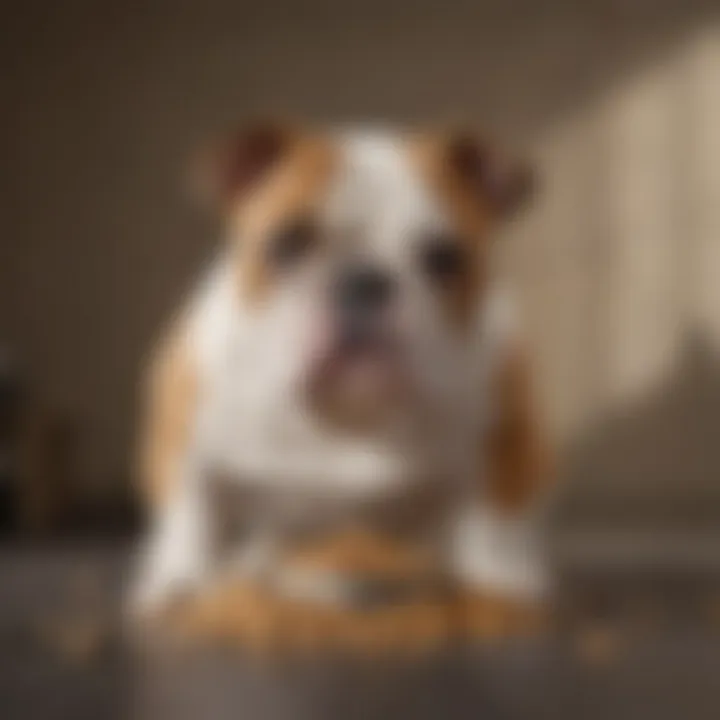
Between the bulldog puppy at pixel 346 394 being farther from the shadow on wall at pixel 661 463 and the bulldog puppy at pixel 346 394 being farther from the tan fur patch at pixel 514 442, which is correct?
the shadow on wall at pixel 661 463

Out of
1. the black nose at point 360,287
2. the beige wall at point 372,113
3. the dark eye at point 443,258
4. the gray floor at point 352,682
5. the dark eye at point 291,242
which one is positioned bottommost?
the gray floor at point 352,682

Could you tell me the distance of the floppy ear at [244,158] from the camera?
81 cm

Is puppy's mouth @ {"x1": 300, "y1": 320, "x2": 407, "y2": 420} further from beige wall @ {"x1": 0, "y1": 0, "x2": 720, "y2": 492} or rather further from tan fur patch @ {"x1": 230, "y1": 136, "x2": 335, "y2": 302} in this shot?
beige wall @ {"x1": 0, "y1": 0, "x2": 720, "y2": 492}

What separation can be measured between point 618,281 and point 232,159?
0.36 metres

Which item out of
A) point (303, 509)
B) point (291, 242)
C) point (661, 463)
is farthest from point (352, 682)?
point (661, 463)

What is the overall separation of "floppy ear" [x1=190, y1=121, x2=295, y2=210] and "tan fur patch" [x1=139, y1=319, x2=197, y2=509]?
0.10 metres

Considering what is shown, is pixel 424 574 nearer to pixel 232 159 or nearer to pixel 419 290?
pixel 419 290

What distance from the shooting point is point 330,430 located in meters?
0.78

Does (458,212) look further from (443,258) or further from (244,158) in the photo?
(244,158)

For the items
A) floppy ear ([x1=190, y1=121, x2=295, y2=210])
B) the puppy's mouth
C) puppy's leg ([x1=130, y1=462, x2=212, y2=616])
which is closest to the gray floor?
puppy's leg ([x1=130, y1=462, x2=212, y2=616])

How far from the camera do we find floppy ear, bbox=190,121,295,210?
808 millimetres

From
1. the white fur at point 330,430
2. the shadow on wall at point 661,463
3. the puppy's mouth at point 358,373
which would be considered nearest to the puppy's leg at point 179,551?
the white fur at point 330,430

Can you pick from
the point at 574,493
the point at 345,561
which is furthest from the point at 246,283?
the point at 574,493

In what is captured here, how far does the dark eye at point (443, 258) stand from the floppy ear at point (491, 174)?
0.05m
